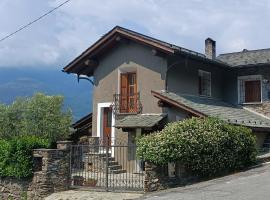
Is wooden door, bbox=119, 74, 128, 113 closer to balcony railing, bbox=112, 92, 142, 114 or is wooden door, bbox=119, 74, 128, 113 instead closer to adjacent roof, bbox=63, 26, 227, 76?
balcony railing, bbox=112, 92, 142, 114

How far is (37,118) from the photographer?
30.0 m

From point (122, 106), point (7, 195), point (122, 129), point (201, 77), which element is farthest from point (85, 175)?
point (201, 77)

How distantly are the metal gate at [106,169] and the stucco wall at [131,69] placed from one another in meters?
1.78

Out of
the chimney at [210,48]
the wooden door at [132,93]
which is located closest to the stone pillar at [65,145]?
the wooden door at [132,93]

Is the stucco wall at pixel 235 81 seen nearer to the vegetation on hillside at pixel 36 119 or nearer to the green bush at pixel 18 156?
the vegetation on hillside at pixel 36 119

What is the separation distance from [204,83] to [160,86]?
3951 millimetres

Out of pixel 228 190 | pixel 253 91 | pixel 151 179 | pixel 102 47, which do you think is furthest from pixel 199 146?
pixel 253 91

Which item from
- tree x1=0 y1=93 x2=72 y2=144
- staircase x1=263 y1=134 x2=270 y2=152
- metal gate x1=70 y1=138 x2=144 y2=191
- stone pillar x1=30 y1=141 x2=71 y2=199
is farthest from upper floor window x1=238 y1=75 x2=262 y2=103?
stone pillar x1=30 y1=141 x2=71 y2=199

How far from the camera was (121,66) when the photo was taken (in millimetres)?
22875

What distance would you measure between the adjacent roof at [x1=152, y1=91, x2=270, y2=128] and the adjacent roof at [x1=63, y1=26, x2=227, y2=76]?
201cm

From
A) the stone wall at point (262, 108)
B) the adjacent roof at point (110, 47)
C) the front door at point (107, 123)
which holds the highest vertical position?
the adjacent roof at point (110, 47)

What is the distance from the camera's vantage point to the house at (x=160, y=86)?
20578 millimetres

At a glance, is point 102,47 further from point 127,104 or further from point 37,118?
point 37,118

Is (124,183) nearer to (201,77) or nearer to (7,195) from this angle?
(7,195)
